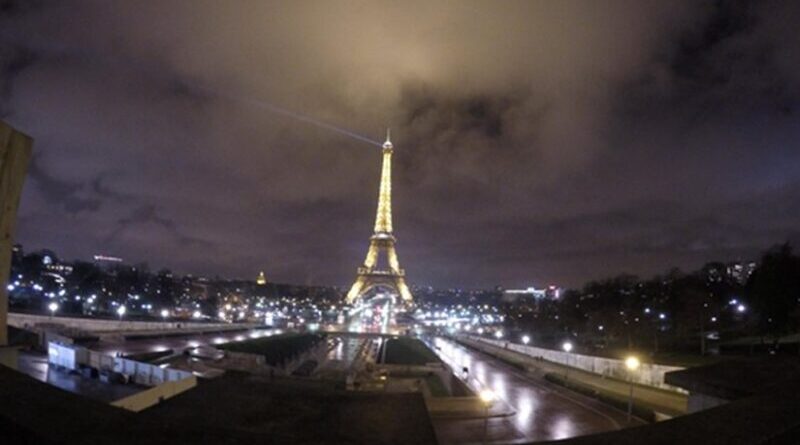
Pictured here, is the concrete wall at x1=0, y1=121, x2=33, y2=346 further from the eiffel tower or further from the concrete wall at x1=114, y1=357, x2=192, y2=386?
the eiffel tower

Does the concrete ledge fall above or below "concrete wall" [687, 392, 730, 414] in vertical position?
above

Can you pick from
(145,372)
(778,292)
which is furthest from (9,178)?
(778,292)

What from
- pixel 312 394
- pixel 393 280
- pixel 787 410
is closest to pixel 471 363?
pixel 312 394

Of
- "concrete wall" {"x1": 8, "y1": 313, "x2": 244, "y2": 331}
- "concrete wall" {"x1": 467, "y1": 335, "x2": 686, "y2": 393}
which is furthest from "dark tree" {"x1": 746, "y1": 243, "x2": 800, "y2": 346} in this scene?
"concrete wall" {"x1": 8, "y1": 313, "x2": 244, "y2": 331}

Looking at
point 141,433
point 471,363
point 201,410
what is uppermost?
point 141,433

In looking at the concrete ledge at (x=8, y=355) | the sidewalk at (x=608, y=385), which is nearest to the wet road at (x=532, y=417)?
the sidewalk at (x=608, y=385)

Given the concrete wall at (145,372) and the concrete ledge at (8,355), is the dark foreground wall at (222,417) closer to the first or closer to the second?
the concrete ledge at (8,355)

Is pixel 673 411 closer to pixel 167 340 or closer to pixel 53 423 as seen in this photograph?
pixel 53 423
